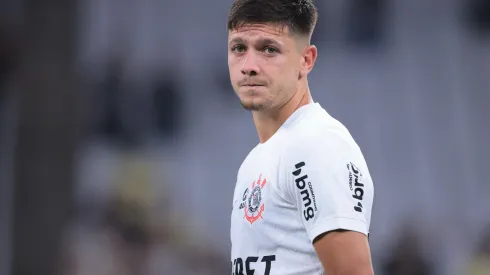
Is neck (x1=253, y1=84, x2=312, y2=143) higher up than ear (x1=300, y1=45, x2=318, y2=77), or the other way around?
ear (x1=300, y1=45, x2=318, y2=77)

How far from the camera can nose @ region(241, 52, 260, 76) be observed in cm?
321

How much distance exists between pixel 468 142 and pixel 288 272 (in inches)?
321

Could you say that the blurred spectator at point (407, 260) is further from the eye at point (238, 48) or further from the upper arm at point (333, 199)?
the upper arm at point (333, 199)

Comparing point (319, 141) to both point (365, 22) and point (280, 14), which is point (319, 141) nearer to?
point (280, 14)

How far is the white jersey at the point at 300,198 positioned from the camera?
9.46 ft

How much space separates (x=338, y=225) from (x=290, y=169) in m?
0.27

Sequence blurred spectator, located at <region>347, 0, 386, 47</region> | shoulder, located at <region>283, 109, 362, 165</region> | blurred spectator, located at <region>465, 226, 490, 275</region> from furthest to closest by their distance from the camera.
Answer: blurred spectator, located at <region>347, 0, 386, 47</region>, blurred spectator, located at <region>465, 226, 490, 275</region>, shoulder, located at <region>283, 109, 362, 165</region>

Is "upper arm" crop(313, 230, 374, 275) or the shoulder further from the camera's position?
the shoulder

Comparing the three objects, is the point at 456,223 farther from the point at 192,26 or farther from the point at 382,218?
the point at 192,26

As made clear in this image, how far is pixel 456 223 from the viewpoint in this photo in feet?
32.9

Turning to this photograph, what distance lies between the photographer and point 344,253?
2822mm

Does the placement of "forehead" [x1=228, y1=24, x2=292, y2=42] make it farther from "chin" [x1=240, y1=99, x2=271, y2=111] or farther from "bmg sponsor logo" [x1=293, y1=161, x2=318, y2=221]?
"bmg sponsor logo" [x1=293, y1=161, x2=318, y2=221]

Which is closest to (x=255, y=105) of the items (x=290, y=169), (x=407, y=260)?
(x=290, y=169)

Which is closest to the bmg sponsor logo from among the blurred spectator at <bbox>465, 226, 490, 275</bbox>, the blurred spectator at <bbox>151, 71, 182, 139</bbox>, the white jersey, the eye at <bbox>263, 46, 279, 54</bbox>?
the white jersey
